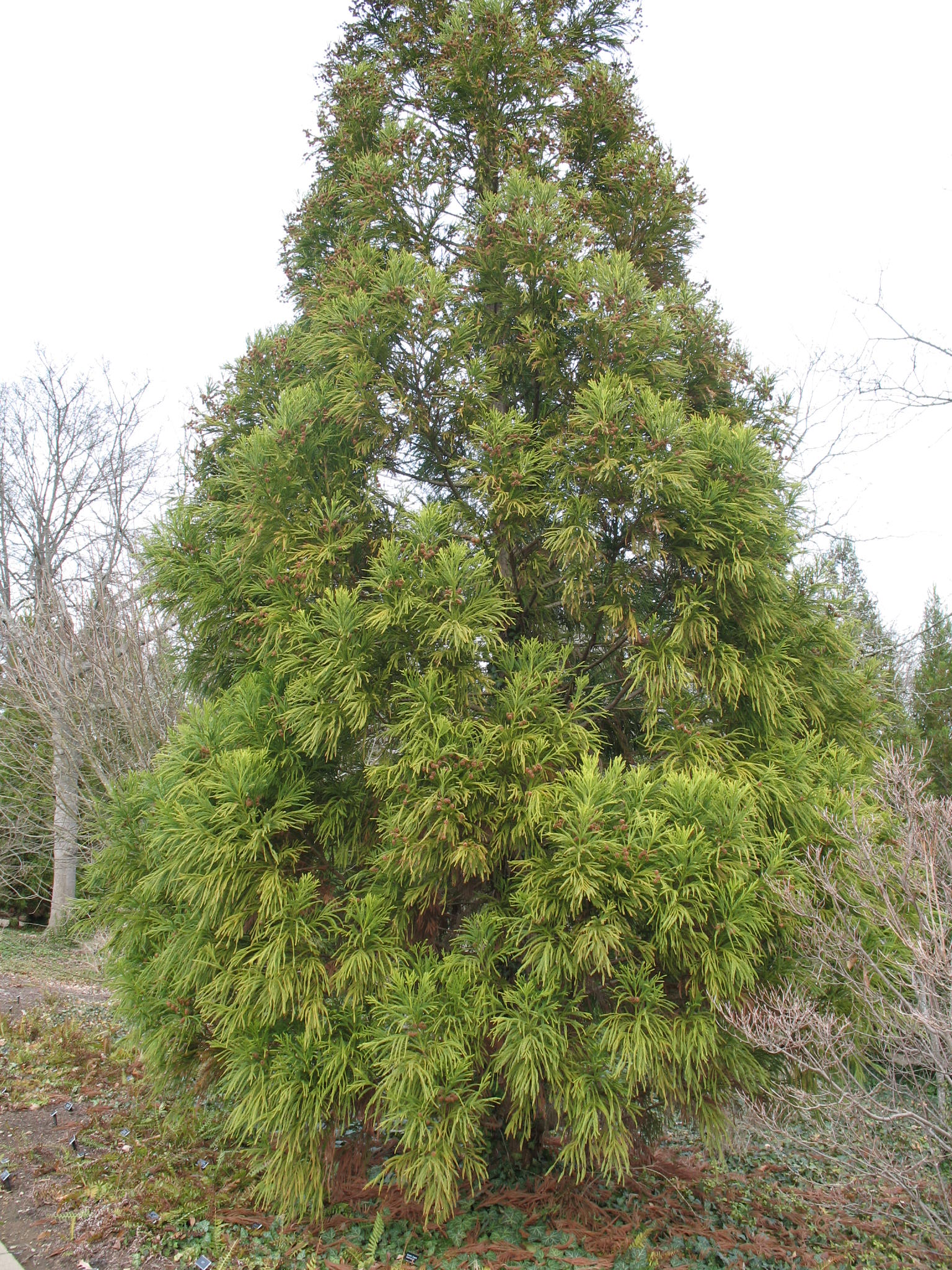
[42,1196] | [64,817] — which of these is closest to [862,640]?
[42,1196]

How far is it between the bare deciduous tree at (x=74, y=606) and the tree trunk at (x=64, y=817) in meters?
0.02

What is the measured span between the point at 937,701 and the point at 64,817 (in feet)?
44.9

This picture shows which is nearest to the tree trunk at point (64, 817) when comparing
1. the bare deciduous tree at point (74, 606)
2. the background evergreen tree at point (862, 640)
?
the bare deciduous tree at point (74, 606)

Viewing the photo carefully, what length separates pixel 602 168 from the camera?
170 inches

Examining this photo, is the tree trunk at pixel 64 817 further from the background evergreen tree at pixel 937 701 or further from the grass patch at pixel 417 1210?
the background evergreen tree at pixel 937 701

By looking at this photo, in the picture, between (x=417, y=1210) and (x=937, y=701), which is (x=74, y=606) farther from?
(x=937, y=701)

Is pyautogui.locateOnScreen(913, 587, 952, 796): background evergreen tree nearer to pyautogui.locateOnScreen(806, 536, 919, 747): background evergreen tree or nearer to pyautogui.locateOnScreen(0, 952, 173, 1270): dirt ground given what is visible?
pyautogui.locateOnScreen(806, 536, 919, 747): background evergreen tree

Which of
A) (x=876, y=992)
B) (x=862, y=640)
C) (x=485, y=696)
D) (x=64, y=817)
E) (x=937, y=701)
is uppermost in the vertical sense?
(x=862, y=640)

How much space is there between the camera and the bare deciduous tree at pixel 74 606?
25.1 ft

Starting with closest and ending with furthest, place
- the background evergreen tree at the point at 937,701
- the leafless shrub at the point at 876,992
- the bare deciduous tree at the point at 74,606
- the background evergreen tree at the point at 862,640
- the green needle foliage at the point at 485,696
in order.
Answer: the leafless shrub at the point at 876,992, the green needle foliage at the point at 485,696, the background evergreen tree at the point at 862,640, the bare deciduous tree at the point at 74,606, the background evergreen tree at the point at 937,701

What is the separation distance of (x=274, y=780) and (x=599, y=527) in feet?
6.17

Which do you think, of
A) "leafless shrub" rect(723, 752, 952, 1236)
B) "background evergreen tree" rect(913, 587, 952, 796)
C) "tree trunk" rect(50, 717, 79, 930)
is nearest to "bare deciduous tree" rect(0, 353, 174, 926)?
"tree trunk" rect(50, 717, 79, 930)

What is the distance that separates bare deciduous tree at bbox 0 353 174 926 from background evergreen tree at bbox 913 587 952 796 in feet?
34.5

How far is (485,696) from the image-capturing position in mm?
3350
